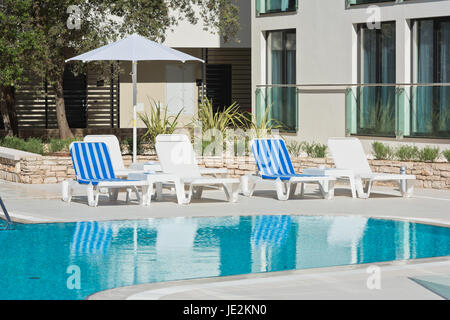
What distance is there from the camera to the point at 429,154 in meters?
19.9

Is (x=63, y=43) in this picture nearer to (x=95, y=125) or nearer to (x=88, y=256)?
(x=95, y=125)

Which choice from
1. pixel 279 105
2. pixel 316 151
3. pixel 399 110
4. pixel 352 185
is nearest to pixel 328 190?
pixel 352 185

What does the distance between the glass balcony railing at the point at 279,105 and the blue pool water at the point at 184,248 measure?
10901mm

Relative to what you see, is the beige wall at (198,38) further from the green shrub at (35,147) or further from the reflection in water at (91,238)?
the reflection in water at (91,238)

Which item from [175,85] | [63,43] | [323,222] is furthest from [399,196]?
[175,85]

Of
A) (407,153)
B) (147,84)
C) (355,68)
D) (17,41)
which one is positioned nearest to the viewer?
(407,153)

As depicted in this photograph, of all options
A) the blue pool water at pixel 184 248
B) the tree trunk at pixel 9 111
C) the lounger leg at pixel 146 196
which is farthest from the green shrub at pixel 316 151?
the tree trunk at pixel 9 111

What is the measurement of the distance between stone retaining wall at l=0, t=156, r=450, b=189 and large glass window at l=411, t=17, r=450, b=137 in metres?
1.67

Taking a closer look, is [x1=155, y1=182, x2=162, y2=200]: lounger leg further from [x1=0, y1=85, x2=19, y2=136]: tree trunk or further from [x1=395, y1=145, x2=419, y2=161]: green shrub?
[x1=0, y1=85, x2=19, y2=136]: tree trunk

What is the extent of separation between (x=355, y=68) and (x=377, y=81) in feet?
2.93

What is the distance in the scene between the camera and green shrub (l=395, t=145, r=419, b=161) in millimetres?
20406

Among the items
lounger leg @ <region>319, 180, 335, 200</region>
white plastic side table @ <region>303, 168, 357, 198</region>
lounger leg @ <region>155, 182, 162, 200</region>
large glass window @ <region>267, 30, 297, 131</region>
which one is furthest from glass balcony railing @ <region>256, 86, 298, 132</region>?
lounger leg @ <region>155, 182, 162, 200</region>

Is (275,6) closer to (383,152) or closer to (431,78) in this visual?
(431,78)

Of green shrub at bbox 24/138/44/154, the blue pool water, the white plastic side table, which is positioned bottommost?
the blue pool water
